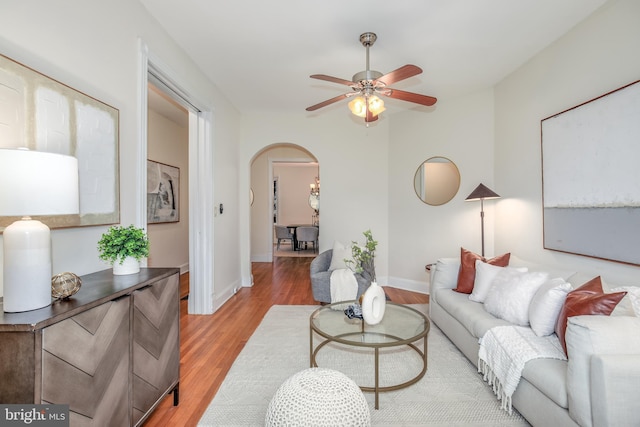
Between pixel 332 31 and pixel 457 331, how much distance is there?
9.18 ft

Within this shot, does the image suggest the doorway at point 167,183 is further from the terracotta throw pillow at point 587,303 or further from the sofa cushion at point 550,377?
the terracotta throw pillow at point 587,303

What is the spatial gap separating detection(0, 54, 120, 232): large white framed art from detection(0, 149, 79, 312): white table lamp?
0.95 ft

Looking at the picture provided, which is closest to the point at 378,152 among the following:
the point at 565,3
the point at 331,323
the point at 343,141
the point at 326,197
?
the point at 343,141

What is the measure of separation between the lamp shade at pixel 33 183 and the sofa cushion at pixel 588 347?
2201mm

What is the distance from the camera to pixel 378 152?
5047 mm

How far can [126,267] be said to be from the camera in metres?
1.77

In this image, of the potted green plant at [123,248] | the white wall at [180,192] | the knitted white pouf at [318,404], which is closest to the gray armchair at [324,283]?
the knitted white pouf at [318,404]

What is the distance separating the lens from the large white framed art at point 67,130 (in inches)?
53.3

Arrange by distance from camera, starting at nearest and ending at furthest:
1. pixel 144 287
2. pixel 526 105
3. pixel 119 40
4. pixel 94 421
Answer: pixel 94 421 → pixel 144 287 → pixel 119 40 → pixel 526 105

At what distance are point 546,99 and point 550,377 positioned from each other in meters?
2.59

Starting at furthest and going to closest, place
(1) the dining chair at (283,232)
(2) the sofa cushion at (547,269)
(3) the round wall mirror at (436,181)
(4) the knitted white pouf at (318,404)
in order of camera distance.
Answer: (1) the dining chair at (283,232) < (3) the round wall mirror at (436,181) < (2) the sofa cushion at (547,269) < (4) the knitted white pouf at (318,404)

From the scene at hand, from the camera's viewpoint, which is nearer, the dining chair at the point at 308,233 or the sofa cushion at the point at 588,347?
the sofa cushion at the point at 588,347

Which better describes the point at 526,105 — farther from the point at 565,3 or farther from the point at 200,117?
the point at 200,117

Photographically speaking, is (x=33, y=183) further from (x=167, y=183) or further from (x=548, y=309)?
(x=167, y=183)
